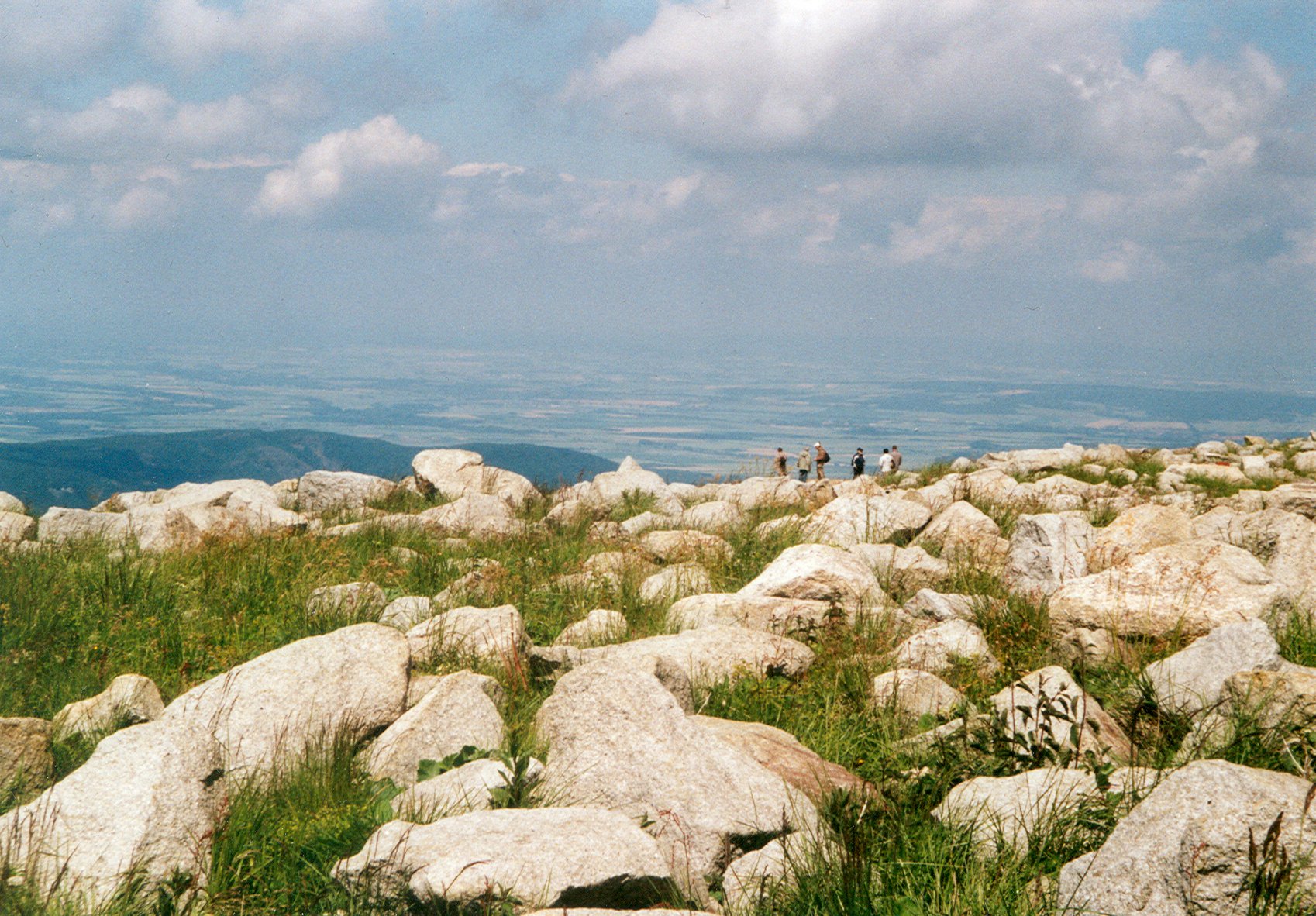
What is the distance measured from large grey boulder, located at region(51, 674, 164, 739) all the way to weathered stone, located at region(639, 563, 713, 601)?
403 centimetres

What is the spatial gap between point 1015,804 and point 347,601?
562 centimetres

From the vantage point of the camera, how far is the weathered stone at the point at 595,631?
7375mm

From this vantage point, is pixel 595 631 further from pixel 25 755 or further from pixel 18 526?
pixel 18 526

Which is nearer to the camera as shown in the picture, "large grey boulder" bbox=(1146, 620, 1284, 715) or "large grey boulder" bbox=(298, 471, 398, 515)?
"large grey boulder" bbox=(1146, 620, 1284, 715)

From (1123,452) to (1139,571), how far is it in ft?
64.0

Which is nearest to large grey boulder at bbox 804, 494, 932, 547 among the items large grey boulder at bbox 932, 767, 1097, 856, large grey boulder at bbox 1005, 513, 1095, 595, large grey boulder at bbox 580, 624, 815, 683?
large grey boulder at bbox 1005, 513, 1095, 595

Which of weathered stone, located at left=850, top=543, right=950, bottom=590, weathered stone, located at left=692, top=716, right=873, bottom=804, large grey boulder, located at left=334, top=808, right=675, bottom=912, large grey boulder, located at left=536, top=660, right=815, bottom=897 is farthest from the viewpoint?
weathered stone, located at left=850, top=543, right=950, bottom=590

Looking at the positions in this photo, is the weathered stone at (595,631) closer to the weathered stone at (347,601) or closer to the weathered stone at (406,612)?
the weathered stone at (406,612)

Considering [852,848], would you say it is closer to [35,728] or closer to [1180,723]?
[1180,723]

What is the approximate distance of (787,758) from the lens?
486cm

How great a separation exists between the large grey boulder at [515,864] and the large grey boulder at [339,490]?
13541 millimetres

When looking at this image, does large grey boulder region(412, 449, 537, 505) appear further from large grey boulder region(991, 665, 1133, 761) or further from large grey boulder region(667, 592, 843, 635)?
large grey boulder region(991, 665, 1133, 761)

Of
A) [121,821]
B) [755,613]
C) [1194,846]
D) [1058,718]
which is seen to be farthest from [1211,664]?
[121,821]

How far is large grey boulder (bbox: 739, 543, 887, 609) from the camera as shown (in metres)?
7.73
